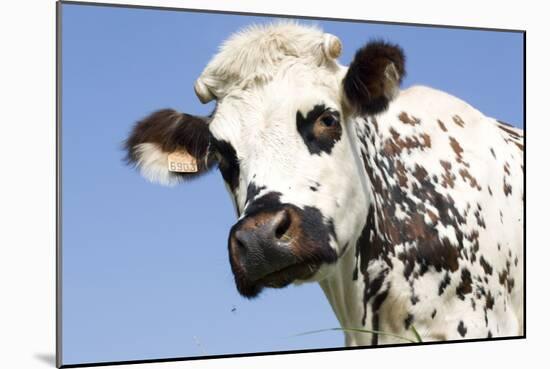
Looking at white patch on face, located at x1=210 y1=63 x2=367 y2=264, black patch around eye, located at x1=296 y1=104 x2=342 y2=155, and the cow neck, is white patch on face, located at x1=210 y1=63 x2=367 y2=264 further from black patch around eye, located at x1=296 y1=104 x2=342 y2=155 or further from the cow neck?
the cow neck

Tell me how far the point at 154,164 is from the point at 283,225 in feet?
3.87

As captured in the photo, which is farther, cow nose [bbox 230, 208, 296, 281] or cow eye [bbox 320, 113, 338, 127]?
cow eye [bbox 320, 113, 338, 127]

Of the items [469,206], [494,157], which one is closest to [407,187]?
[469,206]

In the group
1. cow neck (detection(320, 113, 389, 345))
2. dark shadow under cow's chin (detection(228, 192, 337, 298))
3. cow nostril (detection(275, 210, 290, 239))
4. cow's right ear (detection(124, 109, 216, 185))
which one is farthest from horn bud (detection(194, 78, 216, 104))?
cow nostril (detection(275, 210, 290, 239))

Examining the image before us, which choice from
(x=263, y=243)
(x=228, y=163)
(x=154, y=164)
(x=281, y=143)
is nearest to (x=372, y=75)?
(x=281, y=143)

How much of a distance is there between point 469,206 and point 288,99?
130 centimetres

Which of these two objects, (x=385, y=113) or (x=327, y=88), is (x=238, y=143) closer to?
(x=327, y=88)

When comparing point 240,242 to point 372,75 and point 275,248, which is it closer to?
point 275,248

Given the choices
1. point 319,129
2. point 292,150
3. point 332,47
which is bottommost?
point 292,150

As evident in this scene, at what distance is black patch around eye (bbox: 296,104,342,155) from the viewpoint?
14.6 feet

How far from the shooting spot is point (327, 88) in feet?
15.3

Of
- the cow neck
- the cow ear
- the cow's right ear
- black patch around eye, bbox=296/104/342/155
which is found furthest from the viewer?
the cow's right ear

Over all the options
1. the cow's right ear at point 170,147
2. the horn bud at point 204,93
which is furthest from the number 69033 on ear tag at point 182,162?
the horn bud at point 204,93

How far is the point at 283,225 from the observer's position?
13.5 feet
